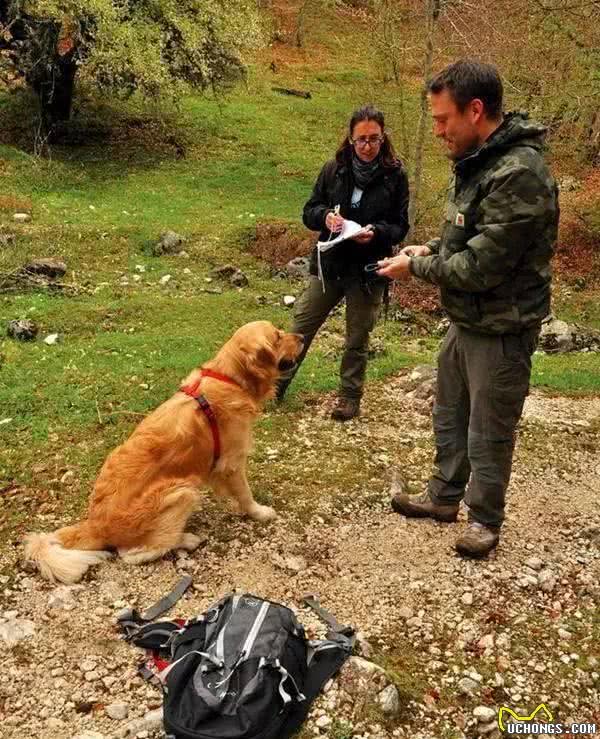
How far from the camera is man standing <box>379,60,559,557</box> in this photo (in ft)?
13.1

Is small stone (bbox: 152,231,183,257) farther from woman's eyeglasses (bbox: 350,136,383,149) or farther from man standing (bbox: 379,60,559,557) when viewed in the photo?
man standing (bbox: 379,60,559,557)

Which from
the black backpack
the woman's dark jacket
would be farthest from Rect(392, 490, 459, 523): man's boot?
the woman's dark jacket

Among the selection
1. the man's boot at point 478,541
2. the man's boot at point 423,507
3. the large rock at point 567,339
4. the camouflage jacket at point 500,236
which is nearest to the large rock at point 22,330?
the man's boot at point 423,507

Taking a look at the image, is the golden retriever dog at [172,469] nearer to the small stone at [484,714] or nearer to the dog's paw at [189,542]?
the dog's paw at [189,542]

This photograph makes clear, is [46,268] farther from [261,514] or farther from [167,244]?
[261,514]

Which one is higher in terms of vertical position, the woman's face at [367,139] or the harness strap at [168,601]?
the woman's face at [367,139]

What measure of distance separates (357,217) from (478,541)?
3289mm

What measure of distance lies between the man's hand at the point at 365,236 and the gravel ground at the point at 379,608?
2.17 metres

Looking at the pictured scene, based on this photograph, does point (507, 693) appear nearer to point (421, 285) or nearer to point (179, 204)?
point (421, 285)

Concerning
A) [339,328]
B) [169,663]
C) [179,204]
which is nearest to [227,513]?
[169,663]

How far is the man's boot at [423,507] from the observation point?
18.4ft

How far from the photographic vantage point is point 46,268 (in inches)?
486

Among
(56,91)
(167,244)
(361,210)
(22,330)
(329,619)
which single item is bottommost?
(22,330)

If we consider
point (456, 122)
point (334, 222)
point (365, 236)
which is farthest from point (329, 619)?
point (334, 222)
